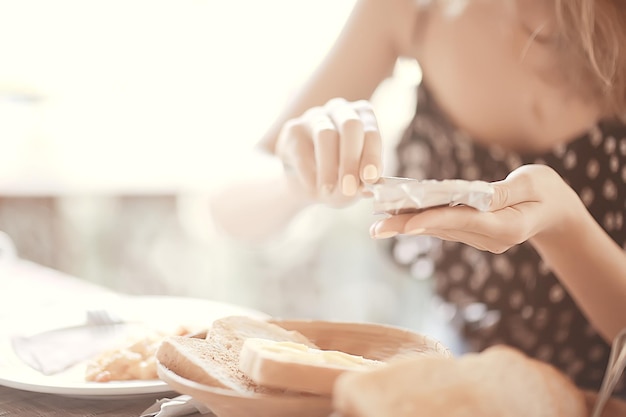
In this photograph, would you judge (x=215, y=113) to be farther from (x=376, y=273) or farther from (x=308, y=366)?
(x=308, y=366)

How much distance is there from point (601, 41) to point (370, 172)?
22.9 inches

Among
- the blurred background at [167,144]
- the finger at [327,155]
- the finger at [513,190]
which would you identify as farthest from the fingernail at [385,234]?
the blurred background at [167,144]

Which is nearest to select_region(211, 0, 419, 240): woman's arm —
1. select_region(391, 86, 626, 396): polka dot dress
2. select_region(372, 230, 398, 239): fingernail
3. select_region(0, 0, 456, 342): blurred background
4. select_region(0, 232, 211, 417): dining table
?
select_region(391, 86, 626, 396): polka dot dress

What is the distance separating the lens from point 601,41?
108 cm

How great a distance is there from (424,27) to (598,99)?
356mm

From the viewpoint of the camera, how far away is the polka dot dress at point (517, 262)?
1102 mm

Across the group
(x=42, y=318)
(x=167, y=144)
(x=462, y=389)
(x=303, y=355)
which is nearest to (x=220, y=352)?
(x=303, y=355)

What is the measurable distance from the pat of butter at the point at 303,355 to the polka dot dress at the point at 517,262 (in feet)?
2.11

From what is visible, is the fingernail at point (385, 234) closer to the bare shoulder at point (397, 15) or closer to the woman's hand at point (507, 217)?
the woman's hand at point (507, 217)

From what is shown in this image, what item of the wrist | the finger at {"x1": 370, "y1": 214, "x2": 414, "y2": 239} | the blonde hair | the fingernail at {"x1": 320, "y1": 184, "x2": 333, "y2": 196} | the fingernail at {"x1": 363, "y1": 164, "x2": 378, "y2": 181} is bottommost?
the wrist

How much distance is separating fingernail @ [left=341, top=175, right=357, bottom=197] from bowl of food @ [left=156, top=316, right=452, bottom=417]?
15 cm

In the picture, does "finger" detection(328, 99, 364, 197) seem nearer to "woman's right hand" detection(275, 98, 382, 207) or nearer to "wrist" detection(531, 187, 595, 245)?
"woman's right hand" detection(275, 98, 382, 207)

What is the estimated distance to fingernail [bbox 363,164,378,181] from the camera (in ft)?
2.30

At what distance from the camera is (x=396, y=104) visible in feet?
8.52
